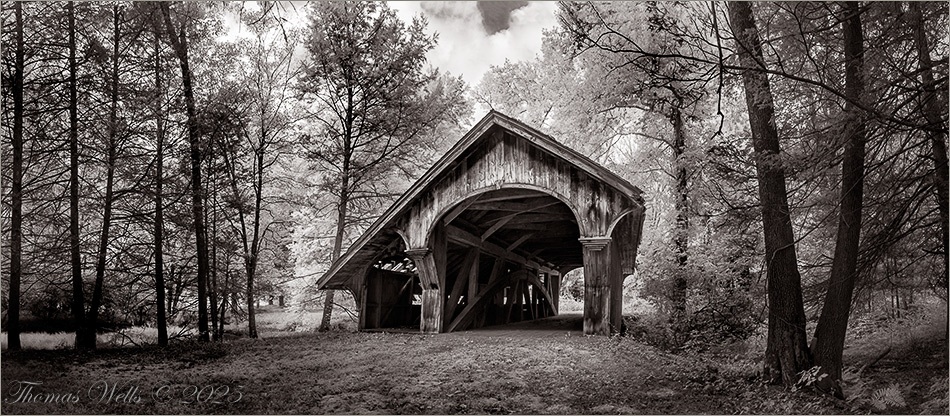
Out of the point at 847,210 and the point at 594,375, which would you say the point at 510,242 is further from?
the point at 847,210

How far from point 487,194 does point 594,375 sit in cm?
505

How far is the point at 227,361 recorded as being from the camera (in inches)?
354

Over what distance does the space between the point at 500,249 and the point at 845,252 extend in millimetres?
8755

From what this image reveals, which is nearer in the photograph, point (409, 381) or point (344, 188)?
point (409, 381)

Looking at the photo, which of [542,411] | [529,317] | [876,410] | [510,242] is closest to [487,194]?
[510,242]

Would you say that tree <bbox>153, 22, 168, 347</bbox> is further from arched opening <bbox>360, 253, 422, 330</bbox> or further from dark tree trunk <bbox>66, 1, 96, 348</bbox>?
arched opening <bbox>360, 253, 422, 330</bbox>

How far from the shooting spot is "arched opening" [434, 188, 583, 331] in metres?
12.3

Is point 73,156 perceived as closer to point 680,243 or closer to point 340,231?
point 340,231

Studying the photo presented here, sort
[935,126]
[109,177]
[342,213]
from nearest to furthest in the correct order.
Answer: [935,126] → [109,177] → [342,213]

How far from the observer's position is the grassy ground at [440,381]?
609cm

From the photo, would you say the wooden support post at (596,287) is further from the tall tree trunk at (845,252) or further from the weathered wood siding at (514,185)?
the tall tree trunk at (845,252)

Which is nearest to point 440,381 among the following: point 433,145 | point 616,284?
point 616,284

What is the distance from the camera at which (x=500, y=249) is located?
48.5ft

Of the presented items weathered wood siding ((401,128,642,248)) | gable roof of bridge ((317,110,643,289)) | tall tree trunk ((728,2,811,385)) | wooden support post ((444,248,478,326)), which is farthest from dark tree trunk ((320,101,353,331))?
tall tree trunk ((728,2,811,385))
